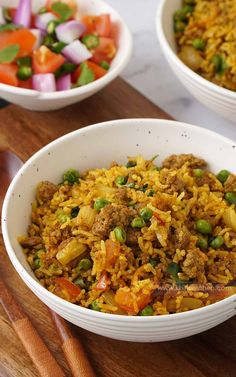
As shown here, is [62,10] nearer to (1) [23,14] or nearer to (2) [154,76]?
(1) [23,14]

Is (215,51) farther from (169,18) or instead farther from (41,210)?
(41,210)

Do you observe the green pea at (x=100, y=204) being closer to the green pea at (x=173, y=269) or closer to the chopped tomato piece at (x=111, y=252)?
the chopped tomato piece at (x=111, y=252)

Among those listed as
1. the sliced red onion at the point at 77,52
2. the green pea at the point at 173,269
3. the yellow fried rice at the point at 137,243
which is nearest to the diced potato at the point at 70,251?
the yellow fried rice at the point at 137,243

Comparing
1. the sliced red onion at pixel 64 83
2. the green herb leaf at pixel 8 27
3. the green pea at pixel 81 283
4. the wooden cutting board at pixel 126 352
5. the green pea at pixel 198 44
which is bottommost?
the wooden cutting board at pixel 126 352

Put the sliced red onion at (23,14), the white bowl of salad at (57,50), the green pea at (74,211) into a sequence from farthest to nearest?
the sliced red onion at (23,14), the white bowl of salad at (57,50), the green pea at (74,211)

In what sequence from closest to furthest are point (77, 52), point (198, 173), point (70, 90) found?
point (198, 173) < point (70, 90) < point (77, 52)

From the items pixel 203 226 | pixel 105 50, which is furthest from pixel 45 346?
pixel 105 50
